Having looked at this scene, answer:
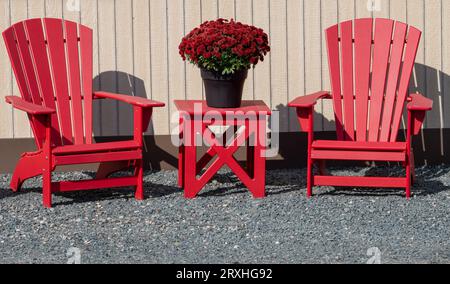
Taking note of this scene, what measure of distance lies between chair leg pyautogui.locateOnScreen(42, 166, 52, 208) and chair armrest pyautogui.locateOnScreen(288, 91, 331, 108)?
138 centimetres

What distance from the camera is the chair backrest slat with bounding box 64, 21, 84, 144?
23.5 ft

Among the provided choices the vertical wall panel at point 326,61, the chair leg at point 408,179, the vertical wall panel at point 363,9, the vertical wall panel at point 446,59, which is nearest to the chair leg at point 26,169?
the vertical wall panel at point 326,61

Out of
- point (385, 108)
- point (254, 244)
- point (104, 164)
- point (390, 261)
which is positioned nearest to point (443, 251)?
point (390, 261)

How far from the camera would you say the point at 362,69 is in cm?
726

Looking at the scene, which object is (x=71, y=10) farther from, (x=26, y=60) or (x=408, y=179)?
(x=408, y=179)

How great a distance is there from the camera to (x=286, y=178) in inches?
292

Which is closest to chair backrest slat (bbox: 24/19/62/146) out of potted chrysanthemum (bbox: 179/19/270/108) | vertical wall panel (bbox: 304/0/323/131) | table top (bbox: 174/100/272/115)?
table top (bbox: 174/100/272/115)

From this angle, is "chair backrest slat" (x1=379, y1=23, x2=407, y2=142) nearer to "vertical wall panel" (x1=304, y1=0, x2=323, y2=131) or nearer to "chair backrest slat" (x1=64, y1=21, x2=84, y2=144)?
"vertical wall panel" (x1=304, y1=0, x2=323, y2=131)

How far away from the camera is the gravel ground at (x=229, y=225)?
562 centimetres

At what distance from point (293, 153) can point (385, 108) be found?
716 millimetres

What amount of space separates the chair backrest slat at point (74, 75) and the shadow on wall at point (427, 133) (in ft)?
4.17

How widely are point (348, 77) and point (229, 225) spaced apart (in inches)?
59.1

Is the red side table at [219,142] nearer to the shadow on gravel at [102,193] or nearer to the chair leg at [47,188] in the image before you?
the shadow on gravel at [102,193]

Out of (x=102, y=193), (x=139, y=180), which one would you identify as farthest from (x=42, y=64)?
(x=139, y=180)
